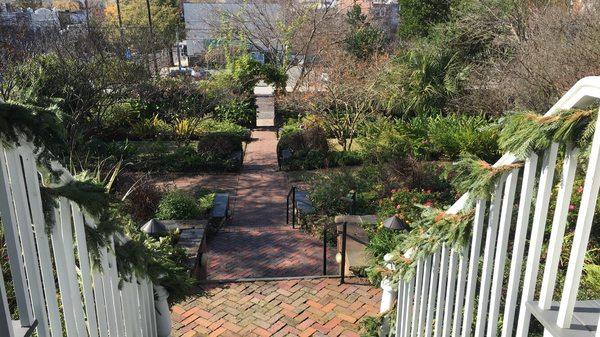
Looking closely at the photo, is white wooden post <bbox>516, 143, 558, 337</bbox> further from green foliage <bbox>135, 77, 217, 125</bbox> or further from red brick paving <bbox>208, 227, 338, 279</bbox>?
green foliage <bbox>135, 77, 217, 125</bbox>

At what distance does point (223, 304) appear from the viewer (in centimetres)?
527

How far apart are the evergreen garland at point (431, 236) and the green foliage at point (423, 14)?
16565mm

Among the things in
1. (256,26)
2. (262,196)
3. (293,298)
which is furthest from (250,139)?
(293,298)

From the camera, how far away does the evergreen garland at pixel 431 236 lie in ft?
7.10

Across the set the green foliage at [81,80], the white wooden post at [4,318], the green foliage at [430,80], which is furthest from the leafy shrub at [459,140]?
the white wooden post at [4,318]

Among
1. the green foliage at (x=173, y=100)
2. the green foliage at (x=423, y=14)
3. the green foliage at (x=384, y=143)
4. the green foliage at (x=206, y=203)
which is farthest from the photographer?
the green foliage at (x=423, y=14)

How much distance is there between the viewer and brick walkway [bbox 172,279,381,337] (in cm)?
477

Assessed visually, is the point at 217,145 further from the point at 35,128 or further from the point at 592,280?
the point at 35,128

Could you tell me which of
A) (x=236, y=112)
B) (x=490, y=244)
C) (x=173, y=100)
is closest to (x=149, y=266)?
(x=490, y=244)

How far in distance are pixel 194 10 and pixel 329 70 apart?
20001 mm

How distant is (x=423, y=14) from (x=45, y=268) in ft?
62.0

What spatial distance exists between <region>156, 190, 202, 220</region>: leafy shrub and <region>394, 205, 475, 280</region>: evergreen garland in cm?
476

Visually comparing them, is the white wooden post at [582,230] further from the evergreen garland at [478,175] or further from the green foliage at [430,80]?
the green foliage at [430,80]

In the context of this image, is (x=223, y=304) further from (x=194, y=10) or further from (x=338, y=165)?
(x=194, y=10)
